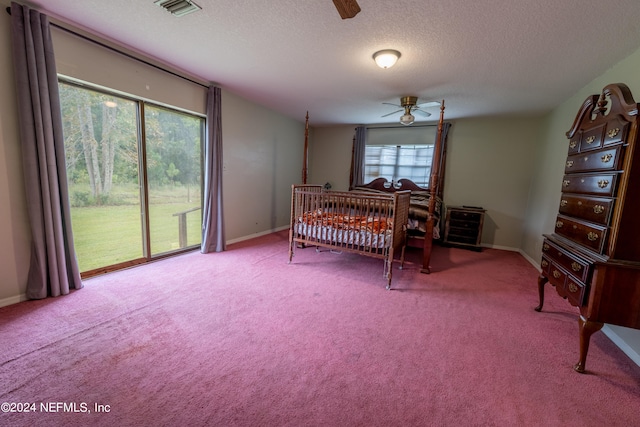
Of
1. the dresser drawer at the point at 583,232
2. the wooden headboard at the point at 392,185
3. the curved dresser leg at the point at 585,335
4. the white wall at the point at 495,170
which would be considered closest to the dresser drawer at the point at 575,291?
the curved dresser leg at the point at 585,335

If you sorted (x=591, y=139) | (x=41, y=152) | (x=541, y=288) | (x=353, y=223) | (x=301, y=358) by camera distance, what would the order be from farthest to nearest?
1. (x=353, y=223)
2. (x=541, y=288)
3. (x=41, y=152)
4. (x=591, y=139)
5. (x=301, y=358)

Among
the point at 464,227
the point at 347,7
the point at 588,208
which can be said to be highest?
the point at 347,7

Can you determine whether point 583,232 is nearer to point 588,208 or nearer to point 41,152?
point 588,208

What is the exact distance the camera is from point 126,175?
2877 mm

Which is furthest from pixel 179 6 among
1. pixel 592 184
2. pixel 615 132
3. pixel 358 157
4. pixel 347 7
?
pixel 358 157

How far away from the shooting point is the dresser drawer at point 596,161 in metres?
1.46

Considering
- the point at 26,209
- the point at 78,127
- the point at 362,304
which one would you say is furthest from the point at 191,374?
the point at 78,127

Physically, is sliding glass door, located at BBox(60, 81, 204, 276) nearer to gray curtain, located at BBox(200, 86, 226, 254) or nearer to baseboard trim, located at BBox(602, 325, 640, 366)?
gray curtain, located at BBox(200, 86, 226, 254)

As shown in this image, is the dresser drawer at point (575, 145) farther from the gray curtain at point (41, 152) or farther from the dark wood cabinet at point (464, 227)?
the gray curtain at point (41, 152)

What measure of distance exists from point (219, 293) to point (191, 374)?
102cm

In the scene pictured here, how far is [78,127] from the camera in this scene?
2465 millimetres

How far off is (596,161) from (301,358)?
93.3 inches

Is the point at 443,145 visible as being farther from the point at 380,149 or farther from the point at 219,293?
the point at 219,293

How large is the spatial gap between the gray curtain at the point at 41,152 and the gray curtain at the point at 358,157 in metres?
4.58
